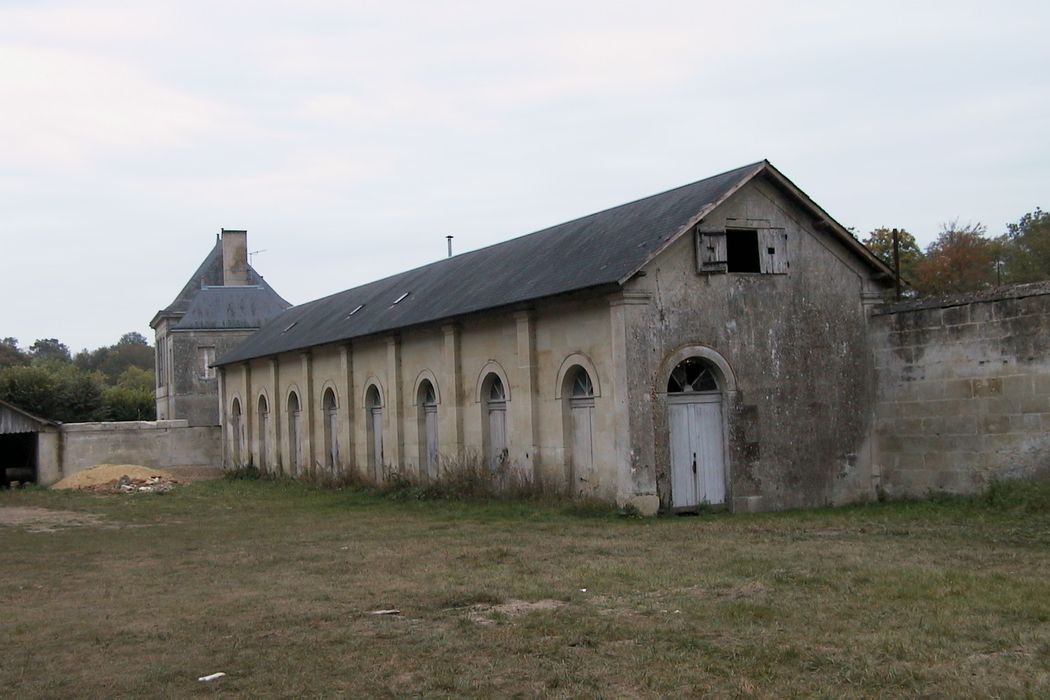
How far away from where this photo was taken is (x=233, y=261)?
56.3 m

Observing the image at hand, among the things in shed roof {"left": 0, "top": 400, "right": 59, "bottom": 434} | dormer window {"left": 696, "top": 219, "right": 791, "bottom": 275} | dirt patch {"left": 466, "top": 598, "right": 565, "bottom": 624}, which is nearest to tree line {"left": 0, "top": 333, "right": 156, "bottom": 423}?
shed roof {"left": 0, "top": 400, "right": 59, "bottom": 434}

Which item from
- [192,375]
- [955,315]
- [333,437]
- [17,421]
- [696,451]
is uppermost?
[192,375]

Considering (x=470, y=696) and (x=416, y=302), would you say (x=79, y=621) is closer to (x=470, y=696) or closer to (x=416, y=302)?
(x=470, y=696)

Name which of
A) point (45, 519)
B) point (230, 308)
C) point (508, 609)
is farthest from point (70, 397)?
point (508, 609)

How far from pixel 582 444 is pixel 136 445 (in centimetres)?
2285

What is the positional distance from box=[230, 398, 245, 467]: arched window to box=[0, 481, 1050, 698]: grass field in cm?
2087

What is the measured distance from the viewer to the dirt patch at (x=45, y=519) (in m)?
20.9

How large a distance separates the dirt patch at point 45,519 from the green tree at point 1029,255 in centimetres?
3489

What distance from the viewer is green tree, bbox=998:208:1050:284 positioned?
4559 centimetres

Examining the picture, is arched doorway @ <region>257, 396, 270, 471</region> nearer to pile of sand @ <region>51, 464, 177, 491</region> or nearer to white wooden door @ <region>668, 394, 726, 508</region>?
pile of sand @ <region>51, 464, 177, 491</region>

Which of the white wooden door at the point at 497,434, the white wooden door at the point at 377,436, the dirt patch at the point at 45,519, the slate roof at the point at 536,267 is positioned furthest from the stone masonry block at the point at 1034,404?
the dirt patch at the point at 45,519

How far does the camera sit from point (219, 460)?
132ft

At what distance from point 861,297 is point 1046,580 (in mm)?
9751

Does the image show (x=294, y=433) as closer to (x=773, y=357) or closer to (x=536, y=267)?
(x=536, y=267)
